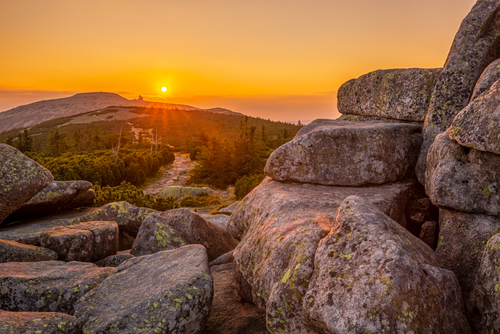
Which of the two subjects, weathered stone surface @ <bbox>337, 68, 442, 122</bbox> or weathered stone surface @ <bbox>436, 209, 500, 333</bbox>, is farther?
weathered stone surface @ <bbox>337, 68, 442, 122</bbox>

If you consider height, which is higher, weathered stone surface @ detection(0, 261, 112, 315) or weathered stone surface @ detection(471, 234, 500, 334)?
weathered stone surface @ detection(471, 234, 500, 334)

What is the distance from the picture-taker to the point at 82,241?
9.14 m

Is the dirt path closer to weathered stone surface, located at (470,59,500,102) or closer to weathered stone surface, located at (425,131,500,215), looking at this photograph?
weathered stone surface, located at (425,131,500,215)

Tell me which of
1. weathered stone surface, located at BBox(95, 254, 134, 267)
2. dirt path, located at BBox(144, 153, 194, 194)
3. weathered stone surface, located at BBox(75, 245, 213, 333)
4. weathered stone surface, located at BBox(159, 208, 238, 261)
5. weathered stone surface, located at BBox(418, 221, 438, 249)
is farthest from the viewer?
dirt path, located at BBox(144, 153, 194, 194)

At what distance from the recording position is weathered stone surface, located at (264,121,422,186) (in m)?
8.84

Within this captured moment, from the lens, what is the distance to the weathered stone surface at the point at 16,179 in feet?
29.4

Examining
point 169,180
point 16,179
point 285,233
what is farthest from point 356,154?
point 169,180

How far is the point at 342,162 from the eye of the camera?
9000 millimetres

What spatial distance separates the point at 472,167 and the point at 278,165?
4.93 m

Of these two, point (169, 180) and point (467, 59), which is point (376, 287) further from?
point (169, 180)

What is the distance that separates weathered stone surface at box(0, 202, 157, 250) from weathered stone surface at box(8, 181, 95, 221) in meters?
0.36

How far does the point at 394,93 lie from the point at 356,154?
Answer: 2.64m

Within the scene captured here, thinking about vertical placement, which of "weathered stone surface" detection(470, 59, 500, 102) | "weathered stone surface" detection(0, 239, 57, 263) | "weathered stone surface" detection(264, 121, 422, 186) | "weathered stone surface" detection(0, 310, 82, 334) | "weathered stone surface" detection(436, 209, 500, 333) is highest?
"weathered stone surface" detection(470, 59, 500, 102)

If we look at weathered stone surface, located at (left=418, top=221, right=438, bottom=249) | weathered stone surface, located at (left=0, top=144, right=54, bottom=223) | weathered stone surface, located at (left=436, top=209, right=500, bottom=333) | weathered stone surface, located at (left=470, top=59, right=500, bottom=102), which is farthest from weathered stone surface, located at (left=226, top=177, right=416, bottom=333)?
weathered stone surface, located at (left=0, top=144, right=54, bottom=223)
